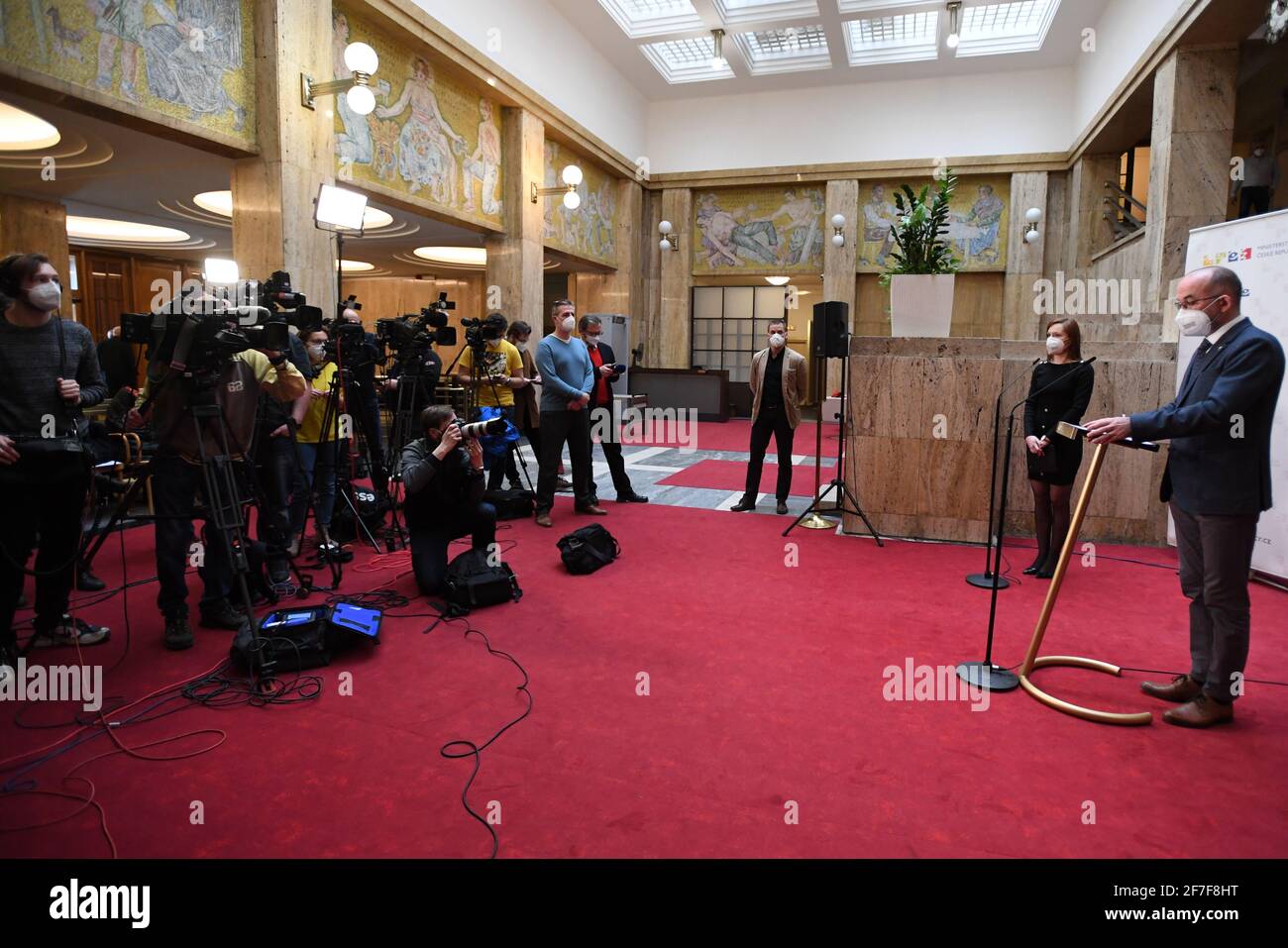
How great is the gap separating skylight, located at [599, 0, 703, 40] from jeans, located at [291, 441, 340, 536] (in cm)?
1106

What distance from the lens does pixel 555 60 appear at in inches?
510

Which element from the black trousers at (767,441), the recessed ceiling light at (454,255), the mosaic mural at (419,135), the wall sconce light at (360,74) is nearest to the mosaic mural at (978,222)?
the mosaic mural at (419,135)

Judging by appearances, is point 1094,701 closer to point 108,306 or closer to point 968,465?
point 968,465

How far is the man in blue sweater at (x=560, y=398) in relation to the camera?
6.38m

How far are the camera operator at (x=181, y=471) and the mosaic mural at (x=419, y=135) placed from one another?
17.8 feet

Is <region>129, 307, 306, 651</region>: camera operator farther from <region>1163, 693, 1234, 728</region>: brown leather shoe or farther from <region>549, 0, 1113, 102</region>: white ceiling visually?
<region>549, 0, 1113, 102</region>: white ceiling

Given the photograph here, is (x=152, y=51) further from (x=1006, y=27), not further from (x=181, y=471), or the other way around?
(x=1006, y=27)

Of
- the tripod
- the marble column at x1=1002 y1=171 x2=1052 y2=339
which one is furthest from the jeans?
the marble column at x1=1002 y1=171 x2=1052 y2=339

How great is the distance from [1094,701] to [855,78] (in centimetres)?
1581

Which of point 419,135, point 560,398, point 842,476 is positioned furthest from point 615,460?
point 419,135

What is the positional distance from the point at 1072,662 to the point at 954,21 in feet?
42.5

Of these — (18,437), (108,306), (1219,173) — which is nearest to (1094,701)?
(18,437)

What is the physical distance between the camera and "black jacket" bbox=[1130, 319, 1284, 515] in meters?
2.83
